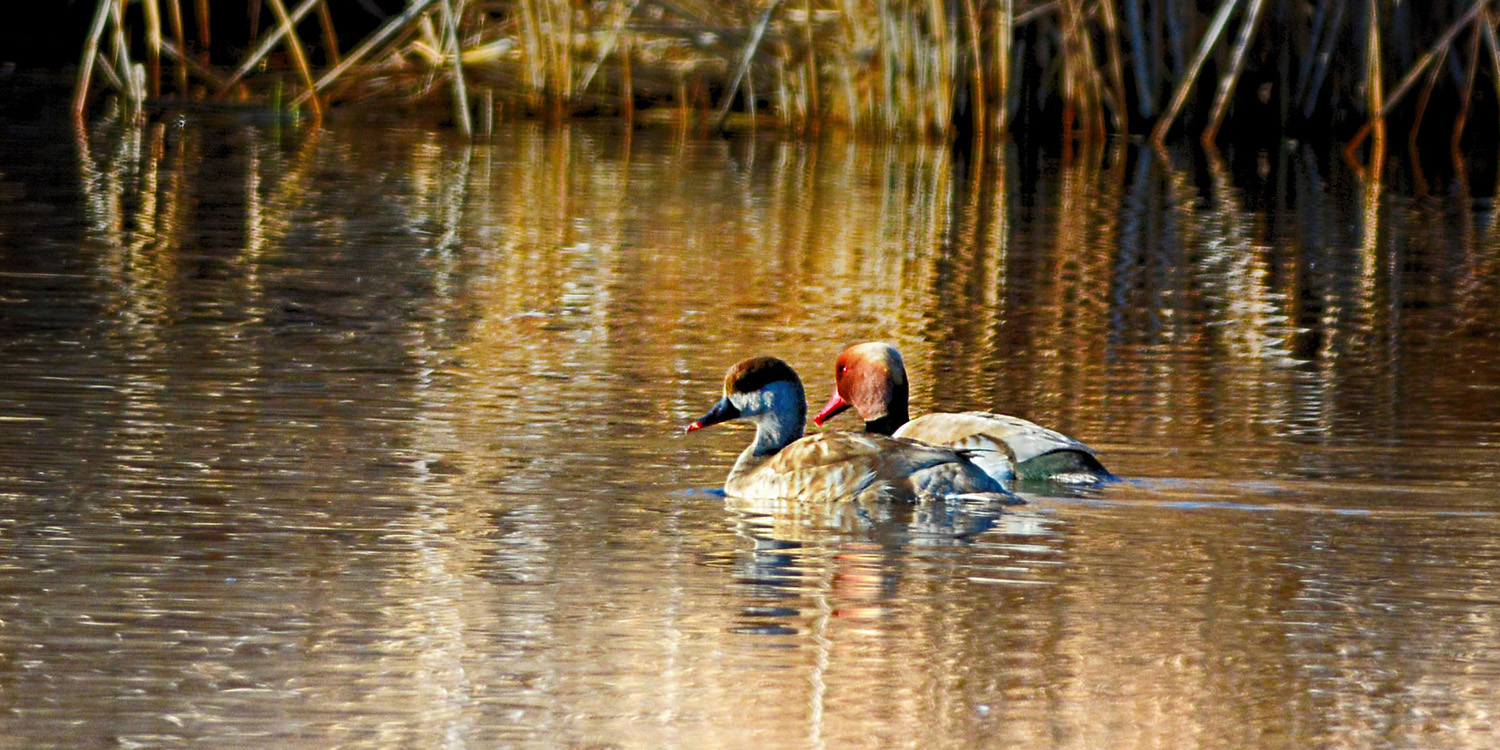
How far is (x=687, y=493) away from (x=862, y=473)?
500 millimetres

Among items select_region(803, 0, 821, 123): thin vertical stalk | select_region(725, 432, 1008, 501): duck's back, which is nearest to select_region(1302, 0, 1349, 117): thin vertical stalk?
select_region(803, 0, 821, 123): thin vertical stalk

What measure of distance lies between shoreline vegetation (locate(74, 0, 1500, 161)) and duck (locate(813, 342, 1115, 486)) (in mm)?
10269

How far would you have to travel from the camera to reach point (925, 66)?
20.2 m

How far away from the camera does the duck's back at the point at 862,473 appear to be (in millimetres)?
6836

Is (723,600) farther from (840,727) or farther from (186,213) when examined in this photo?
(186,213)

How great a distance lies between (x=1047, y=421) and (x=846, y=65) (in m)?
12.5

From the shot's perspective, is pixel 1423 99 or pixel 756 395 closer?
pixel 756 395

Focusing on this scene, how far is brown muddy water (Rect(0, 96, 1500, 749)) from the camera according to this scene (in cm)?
476

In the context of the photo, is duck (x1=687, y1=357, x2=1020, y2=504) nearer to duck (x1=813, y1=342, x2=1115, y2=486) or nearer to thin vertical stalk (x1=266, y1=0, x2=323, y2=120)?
duck (x1=813, y1=342, x2=1115, y2=486)

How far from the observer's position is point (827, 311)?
11.2 meters

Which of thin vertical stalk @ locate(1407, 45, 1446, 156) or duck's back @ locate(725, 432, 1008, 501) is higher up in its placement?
thin vertical stalk @ locate(1407, 45, 1446, 156)

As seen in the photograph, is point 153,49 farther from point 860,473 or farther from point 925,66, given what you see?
point 860,473

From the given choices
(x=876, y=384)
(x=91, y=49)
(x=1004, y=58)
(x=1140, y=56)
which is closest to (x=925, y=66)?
(x=1004, y=58)

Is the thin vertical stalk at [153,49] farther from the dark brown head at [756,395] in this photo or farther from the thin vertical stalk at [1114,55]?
the dark brown head at [756,395]
